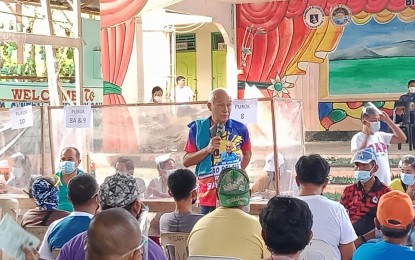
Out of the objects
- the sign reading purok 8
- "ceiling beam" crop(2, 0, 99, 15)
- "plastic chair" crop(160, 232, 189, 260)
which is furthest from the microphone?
"ceiling beam" crop(2, 0, 99, 15)

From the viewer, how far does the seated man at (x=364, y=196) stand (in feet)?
14.6

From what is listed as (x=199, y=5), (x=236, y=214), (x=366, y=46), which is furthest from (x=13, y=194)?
(x=366, y=46)

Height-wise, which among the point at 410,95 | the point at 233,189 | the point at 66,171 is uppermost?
the point at 410,95

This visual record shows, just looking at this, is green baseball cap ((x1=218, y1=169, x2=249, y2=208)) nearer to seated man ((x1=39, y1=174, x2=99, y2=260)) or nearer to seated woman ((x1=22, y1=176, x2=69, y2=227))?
seated man ((x1=39, y1=174, x2=99, y2=260))

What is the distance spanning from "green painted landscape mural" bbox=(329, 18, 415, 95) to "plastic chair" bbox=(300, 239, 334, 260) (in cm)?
1003

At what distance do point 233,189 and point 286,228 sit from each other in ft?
3.10

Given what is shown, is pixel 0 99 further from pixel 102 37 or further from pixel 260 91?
pixel 260 91

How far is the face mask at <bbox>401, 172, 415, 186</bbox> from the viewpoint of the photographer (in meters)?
5.25

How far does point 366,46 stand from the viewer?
42.6 feet

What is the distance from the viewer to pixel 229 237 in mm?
3035

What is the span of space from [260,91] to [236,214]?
10695 millimetres

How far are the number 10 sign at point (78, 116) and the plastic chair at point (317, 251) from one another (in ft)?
10.4

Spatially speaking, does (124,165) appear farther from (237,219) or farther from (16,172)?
(237,219)

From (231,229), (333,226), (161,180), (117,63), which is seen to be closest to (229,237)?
(231,229)
